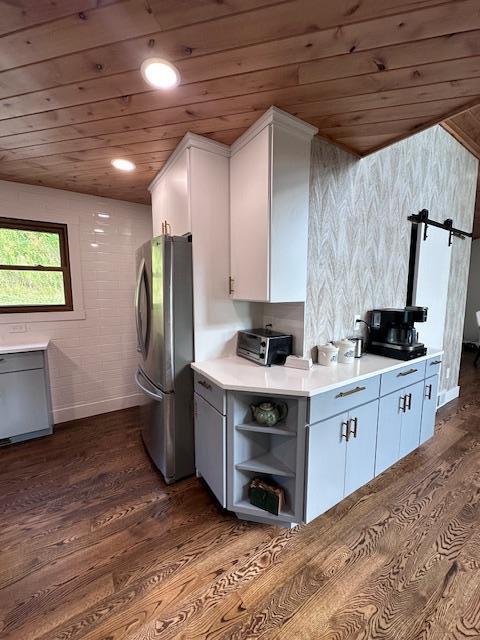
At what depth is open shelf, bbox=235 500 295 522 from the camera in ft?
5.21

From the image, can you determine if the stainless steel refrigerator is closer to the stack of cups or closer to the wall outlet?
the stack of cups

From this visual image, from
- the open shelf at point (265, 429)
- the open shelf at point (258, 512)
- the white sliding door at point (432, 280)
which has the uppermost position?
the white sliding door at point (432, 280)

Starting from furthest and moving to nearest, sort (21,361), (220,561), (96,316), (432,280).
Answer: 1. (96,316)
2. (432,280)
3. (21,361)
4. (220,561)

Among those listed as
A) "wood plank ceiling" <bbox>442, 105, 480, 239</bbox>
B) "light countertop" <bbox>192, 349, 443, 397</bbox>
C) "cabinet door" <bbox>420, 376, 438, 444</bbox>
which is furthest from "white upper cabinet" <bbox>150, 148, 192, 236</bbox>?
"wood plank ceiling" <bbox>442, 105, 480, 239</bbox>

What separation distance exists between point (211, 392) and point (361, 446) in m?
1.06

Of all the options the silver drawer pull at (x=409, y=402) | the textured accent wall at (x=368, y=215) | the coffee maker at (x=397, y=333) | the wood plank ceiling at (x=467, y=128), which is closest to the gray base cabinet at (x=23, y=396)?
the textured accent wall at (x=368, y=215)

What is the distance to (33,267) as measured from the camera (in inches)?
111

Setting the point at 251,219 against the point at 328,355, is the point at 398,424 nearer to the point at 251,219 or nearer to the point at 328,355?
the point at 328,355

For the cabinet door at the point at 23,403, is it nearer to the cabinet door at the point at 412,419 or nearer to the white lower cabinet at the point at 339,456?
the white lower cabinet at the point at 339,456

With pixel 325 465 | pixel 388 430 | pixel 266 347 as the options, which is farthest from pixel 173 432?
pixel 388 430

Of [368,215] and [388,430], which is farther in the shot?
[368,215]

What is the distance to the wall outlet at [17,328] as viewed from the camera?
2738mm

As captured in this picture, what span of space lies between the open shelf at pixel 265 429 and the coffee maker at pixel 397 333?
1.18 metres

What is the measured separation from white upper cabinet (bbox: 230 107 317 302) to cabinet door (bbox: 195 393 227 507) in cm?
81
